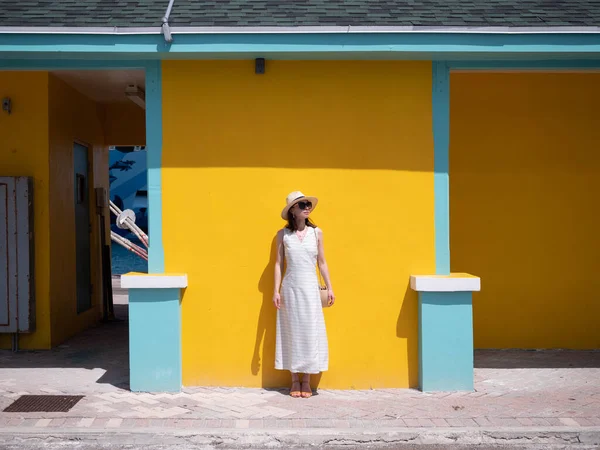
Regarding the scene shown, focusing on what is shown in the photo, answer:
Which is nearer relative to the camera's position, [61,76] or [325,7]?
[325,7]

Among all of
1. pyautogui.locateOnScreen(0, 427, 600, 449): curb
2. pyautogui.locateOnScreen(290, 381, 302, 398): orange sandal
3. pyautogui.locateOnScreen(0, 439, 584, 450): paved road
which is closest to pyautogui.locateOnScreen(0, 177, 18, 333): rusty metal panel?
pyautogui.locateOnScreen(0, 427, 600, 449): curb

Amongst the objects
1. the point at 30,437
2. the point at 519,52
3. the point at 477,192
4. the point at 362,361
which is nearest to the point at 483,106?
the point at 477,192

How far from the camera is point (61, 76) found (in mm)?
8828

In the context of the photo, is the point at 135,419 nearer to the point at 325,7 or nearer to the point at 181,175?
the point at 181,175

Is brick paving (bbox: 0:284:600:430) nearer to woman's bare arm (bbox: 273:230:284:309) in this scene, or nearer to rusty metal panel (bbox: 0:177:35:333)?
rusty metal panel (bbox: 0:177:35:333)

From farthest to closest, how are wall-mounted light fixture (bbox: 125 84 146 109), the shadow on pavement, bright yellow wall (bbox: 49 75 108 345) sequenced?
bright yellow wall (bbox: 49 75 108 345), wall-mounted light fixture (bbox: 125 84 146 109), the shadow on pavement

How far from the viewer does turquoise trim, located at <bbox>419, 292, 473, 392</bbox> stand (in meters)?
6.57

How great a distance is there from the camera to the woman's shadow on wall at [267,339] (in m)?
6.75

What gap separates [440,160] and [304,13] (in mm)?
1838

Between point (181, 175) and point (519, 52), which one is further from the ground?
point (519, 52)

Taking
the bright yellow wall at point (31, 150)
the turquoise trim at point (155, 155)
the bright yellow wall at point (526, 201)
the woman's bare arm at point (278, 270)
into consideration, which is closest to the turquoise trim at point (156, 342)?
the turquoise trim at point (155, 155)

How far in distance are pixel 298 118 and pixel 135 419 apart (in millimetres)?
3021

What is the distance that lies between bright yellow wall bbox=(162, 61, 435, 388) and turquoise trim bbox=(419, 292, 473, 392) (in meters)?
0.17

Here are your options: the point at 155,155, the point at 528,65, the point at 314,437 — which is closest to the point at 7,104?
the point at 155,155
